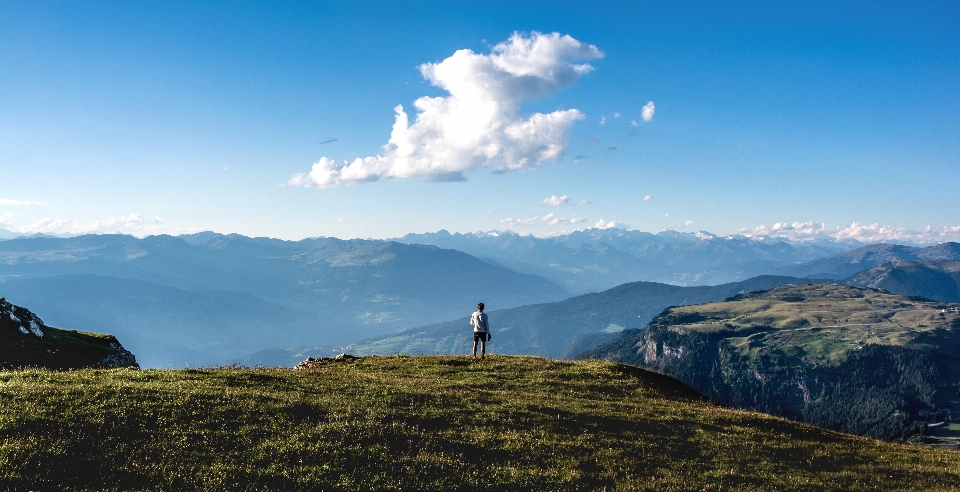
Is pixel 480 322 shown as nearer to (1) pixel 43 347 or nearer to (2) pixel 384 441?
(2) pixel 384 441

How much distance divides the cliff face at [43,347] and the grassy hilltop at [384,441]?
14.2 metres

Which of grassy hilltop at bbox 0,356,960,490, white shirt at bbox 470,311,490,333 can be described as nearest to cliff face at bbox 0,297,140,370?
grassy hilltop at bbox 0,356,960,490

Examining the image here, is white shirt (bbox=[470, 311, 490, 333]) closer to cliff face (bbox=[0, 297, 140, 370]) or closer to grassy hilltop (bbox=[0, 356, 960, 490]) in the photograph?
grassy hilltop (bbox=[0, 356, 960, 490])

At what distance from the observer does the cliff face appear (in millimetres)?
34375

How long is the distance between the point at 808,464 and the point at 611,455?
991 cm

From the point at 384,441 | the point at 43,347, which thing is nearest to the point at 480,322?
the point at 384,441

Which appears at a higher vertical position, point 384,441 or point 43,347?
point 43,347

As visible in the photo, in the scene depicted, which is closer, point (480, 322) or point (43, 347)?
point (43, 347)

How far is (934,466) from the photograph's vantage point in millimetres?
24234

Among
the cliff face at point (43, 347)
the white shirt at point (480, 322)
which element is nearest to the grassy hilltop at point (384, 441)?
the white shirt at point (480, 322)

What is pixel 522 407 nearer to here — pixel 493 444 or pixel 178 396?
pixel 493 444

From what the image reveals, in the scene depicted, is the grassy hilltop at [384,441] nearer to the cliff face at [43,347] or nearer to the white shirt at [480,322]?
the white shirt at [480,322]

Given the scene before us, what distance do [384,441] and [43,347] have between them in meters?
34.5

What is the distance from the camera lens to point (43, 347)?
37.4 m
